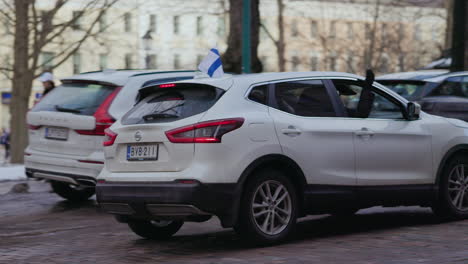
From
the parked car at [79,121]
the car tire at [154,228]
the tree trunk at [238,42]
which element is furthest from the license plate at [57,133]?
the tree trunk at [238,42]

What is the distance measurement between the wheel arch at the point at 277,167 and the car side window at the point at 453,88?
5.13 meters

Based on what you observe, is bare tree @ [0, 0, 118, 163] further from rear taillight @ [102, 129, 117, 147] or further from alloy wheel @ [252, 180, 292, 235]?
alloy wheel @ [252, 180, 292, 235]

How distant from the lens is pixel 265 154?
8.40m

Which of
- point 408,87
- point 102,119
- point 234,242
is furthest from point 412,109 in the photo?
point 408,87

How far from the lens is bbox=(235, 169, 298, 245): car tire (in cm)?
832

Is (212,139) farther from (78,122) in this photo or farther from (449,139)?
Answer: (78,122)

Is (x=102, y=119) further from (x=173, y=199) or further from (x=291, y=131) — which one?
(x=173, y=199)

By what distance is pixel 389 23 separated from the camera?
2525 inches

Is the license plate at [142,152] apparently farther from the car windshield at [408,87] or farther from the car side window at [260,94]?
the car windshield at [408,87]

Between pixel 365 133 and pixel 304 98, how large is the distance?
2.24 feet

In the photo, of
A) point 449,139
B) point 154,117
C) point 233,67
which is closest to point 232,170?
point 154,117

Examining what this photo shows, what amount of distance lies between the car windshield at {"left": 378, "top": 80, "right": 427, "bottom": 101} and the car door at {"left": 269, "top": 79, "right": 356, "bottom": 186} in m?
4.54

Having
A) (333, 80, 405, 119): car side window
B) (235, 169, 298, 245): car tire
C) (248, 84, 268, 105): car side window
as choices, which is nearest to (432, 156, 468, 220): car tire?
(333, 80, 405, 119): car side window

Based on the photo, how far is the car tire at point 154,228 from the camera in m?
9.33
